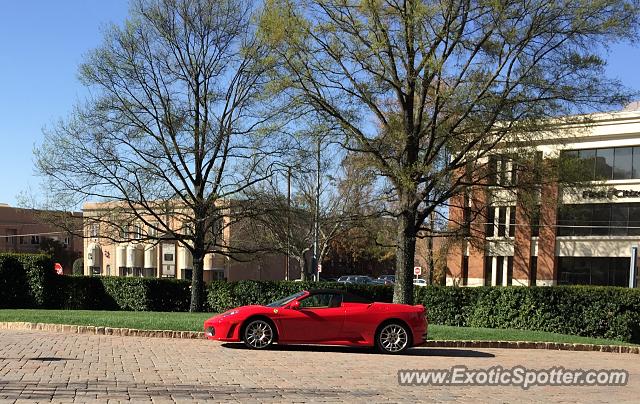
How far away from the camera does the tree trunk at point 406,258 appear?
762 inches

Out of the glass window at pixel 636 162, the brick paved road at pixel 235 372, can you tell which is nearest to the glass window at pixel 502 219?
the glass window at pixel 636 162

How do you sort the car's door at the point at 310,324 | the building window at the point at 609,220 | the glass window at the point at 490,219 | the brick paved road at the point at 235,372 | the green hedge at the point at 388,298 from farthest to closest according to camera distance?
1. the building window at the point at 609,220
2. the glass window at the point at 490,219
3. the green hedge at the point at 388,298
4. the car's door at the point at 310,324
5. the brick paved road at the point at 235,372

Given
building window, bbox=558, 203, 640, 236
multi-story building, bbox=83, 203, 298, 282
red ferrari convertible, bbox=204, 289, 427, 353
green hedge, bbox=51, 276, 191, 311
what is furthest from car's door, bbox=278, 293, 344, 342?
multi-story building, bbox=83, 203, 298, 282

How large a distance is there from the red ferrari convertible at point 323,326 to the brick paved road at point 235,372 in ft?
0.91

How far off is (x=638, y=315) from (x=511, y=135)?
21.7ft

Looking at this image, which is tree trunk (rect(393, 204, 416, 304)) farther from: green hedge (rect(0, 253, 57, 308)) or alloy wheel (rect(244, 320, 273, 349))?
green hedge (rect(0, 253, 57, 308))

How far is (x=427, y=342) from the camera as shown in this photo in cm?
1478

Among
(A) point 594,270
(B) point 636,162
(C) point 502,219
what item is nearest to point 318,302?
(C) point 502,219

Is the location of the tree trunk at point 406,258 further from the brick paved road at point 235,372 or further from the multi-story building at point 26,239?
the multi-story building at point 26,239

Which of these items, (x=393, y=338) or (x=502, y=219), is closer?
(x=393, y=338)

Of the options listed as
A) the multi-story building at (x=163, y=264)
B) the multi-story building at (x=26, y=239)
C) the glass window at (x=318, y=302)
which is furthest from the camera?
the multi-story building at (x=26, y=239)

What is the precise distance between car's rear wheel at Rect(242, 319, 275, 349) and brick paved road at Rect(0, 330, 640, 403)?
0.74ft

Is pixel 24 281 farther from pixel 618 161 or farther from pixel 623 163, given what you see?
pixel 623 163

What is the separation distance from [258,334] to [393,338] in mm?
2693
